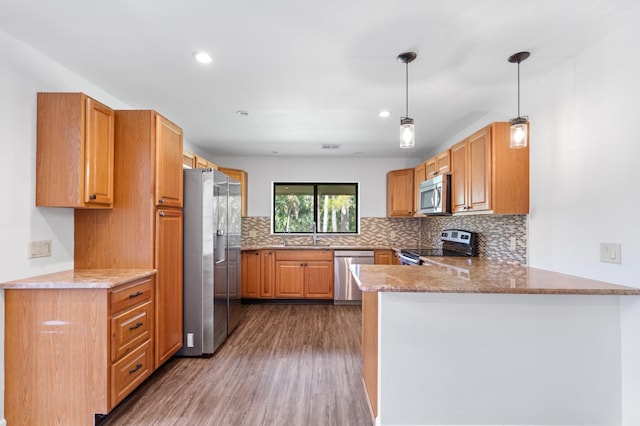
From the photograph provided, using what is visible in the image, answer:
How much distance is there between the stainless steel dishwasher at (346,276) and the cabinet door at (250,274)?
45.8 inches

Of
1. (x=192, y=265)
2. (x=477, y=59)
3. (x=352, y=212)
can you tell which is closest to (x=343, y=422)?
(x=192, y=265)

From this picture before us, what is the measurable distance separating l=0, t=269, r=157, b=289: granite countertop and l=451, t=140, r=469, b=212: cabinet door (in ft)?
9.23

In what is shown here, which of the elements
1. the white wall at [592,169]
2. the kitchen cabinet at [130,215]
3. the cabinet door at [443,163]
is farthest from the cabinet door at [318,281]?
the white wall at [592,169]

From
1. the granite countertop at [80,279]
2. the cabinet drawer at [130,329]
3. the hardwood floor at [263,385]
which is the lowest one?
the hardwood floor at [263,385]

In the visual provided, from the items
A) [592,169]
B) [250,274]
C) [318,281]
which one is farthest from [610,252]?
[250,274]

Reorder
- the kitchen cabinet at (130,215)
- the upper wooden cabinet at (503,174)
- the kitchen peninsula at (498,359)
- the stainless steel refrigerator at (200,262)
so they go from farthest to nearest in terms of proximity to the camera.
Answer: the stainless steel refrigerator at (200,262)
the upper wooden cabinet at (503,174)
the kitchen cabinet at (130,215)
the kitchen peninsula at (498,359)

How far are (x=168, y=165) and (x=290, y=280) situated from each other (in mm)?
2602

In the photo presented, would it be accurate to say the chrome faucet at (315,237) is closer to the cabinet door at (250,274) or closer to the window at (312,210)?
the window at (312,210)

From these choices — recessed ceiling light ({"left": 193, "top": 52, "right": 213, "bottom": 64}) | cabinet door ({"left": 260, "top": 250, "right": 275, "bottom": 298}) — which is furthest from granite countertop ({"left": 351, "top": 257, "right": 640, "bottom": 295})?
cabinet door ({"left": 260, "top": 250, "right": 275, "bottom": 298})

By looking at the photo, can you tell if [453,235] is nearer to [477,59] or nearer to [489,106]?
[489,106]

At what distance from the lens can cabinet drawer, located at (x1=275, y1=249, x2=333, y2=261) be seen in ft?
15.0

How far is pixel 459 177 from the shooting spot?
3082mm

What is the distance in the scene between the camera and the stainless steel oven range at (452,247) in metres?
3.32

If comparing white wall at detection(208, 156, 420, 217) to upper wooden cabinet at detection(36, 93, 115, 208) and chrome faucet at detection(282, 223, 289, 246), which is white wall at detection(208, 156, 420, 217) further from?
upper wooden cabinet at detection(36, 93, 115, 208)
